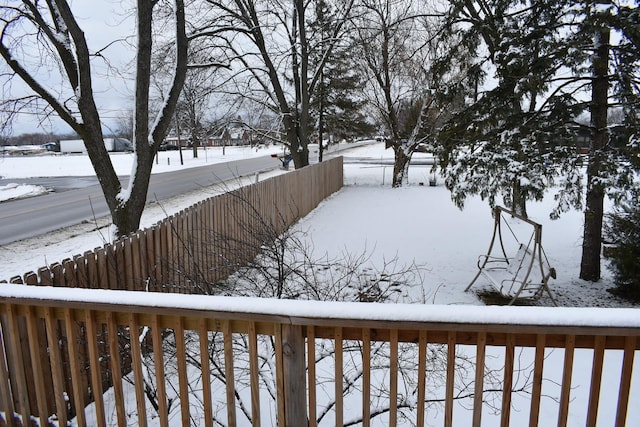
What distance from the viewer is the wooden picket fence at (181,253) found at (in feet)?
12.6

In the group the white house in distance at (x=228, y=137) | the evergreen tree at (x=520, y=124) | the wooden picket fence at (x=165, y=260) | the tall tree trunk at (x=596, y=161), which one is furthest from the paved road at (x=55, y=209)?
the tall tree trunk at (x=596, y=161)

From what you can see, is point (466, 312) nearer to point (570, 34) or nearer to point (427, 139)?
point (570, 34)

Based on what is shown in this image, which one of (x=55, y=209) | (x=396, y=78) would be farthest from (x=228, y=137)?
(x=55, y=209)

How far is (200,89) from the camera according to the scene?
17.3 metres

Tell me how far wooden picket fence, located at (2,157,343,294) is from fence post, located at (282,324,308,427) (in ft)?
6.70

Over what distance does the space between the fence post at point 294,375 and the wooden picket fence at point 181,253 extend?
204 cm

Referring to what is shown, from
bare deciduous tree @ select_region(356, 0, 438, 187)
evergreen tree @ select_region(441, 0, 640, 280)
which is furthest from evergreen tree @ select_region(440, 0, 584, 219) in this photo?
bare deciduous tree @ select_region(356, 0, 438, 187)

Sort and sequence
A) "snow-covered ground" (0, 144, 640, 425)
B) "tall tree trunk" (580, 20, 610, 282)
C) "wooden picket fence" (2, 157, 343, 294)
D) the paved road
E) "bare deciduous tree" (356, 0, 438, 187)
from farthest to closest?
"bare deciduous tree" (356, 0, 438, 187)
the paved road
"tall tree trunk" (580, 20, 610, 282)
"snow-covered ground" (0, 144, 640, 425)
"wooden picket fence" (2, 157, 343, 294)

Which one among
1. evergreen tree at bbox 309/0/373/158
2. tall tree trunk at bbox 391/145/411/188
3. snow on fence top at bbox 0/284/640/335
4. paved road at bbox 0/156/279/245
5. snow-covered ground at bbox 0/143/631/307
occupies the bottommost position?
snow-covered ground at bbox 0/143/631/307

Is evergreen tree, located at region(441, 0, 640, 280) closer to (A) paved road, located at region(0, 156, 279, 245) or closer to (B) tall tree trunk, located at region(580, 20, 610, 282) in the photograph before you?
(B) tall tree trunk, located at region(580, 20, 610, 282)

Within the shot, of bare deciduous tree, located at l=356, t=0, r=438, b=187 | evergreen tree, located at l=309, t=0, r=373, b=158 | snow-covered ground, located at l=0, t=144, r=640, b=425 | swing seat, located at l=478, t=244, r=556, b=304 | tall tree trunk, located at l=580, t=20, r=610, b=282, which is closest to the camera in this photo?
snow-covered ground, located at l=0, t=144, r=640, b=425

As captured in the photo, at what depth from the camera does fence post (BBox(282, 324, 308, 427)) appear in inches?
80.2

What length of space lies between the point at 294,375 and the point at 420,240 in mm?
8286

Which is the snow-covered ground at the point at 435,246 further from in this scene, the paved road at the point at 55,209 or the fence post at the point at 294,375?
the paved road at the point at 55,209
